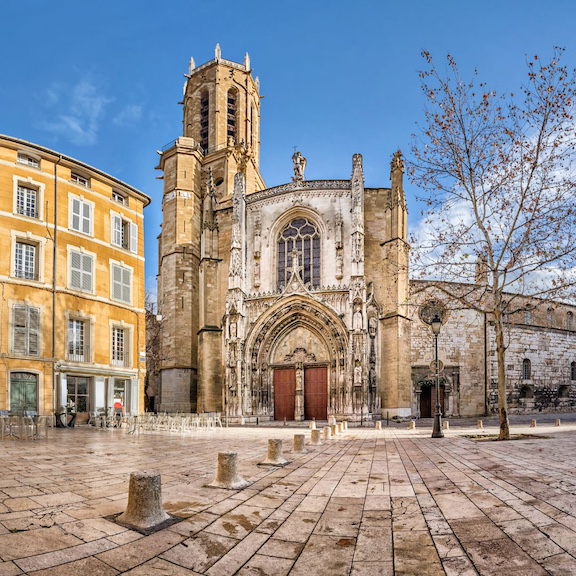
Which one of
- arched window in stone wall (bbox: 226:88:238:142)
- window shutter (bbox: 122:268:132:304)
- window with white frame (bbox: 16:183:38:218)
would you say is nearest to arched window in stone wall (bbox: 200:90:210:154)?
arched window in stone wall (bbox: 226:88:238:142)

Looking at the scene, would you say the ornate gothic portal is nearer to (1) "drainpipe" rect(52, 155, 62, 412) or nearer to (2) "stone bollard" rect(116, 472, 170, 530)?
(1) "drainpipe" rect(52, 155, 62, 412)

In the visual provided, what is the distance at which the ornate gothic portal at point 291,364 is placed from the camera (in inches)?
1080

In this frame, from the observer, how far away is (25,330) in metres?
18.8

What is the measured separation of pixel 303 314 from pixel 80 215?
12.7 metres

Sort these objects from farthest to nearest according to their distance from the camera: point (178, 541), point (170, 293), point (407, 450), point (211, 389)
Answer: point (170, 293)
point (211, 389)
point (407, 450)
point (178, 541)

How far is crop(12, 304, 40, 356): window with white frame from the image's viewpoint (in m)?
18.6

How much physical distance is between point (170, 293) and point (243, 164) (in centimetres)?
1202

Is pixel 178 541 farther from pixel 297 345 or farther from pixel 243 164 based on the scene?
pixel 243 164

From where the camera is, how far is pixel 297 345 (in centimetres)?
2897

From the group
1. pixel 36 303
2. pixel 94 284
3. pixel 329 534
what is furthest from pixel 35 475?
pixel 94 284

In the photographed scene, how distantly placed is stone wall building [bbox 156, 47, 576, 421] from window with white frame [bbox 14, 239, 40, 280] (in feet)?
36.9

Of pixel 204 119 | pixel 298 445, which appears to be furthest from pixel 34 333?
pixel 204 119

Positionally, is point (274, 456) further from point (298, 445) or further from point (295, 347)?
point (295, 347)

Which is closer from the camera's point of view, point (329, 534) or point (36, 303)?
point (329, 534)
